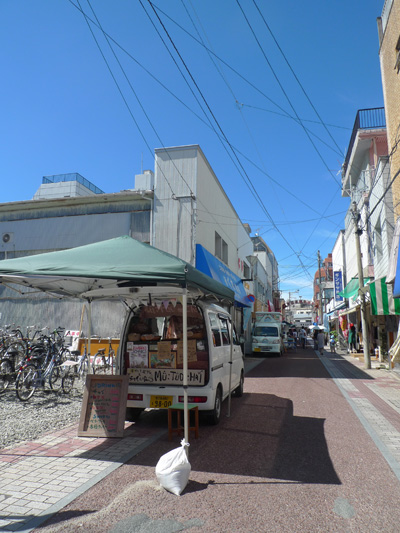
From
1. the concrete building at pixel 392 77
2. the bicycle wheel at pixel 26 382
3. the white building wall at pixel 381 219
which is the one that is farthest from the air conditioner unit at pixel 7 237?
Answer: the concrete building at pixel 392 77

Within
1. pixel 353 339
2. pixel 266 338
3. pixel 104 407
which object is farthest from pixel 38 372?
pixel 353 339

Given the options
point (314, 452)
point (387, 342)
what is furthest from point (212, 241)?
point (314, 452)

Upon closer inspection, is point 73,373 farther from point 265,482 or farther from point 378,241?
point 378,241

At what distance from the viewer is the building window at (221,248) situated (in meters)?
21.7

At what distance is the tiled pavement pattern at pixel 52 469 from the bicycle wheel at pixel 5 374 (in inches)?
132

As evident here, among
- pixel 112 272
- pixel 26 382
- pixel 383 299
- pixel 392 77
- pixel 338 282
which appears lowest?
pixel 26 382

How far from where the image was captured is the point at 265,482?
448 centimetres

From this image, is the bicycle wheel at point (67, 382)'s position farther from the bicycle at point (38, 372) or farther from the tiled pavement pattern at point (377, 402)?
the tiled pavement pattern at point (377, 402)

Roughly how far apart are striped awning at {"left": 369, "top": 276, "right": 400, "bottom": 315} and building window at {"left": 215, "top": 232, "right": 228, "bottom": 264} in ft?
30.1

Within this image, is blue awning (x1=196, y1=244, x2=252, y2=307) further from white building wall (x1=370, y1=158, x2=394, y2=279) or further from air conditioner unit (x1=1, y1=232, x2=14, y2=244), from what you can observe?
air conditioner unit (x1=1, y1=232, x2=14, y2=244)

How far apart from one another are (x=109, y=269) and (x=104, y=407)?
2.37 metres

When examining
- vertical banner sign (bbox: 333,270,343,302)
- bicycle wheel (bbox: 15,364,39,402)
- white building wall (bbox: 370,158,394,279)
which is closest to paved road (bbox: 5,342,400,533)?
bicycle wheel (bbox: 15,364,39,402)

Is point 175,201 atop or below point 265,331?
atop

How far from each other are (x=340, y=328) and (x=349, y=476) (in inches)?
1400
